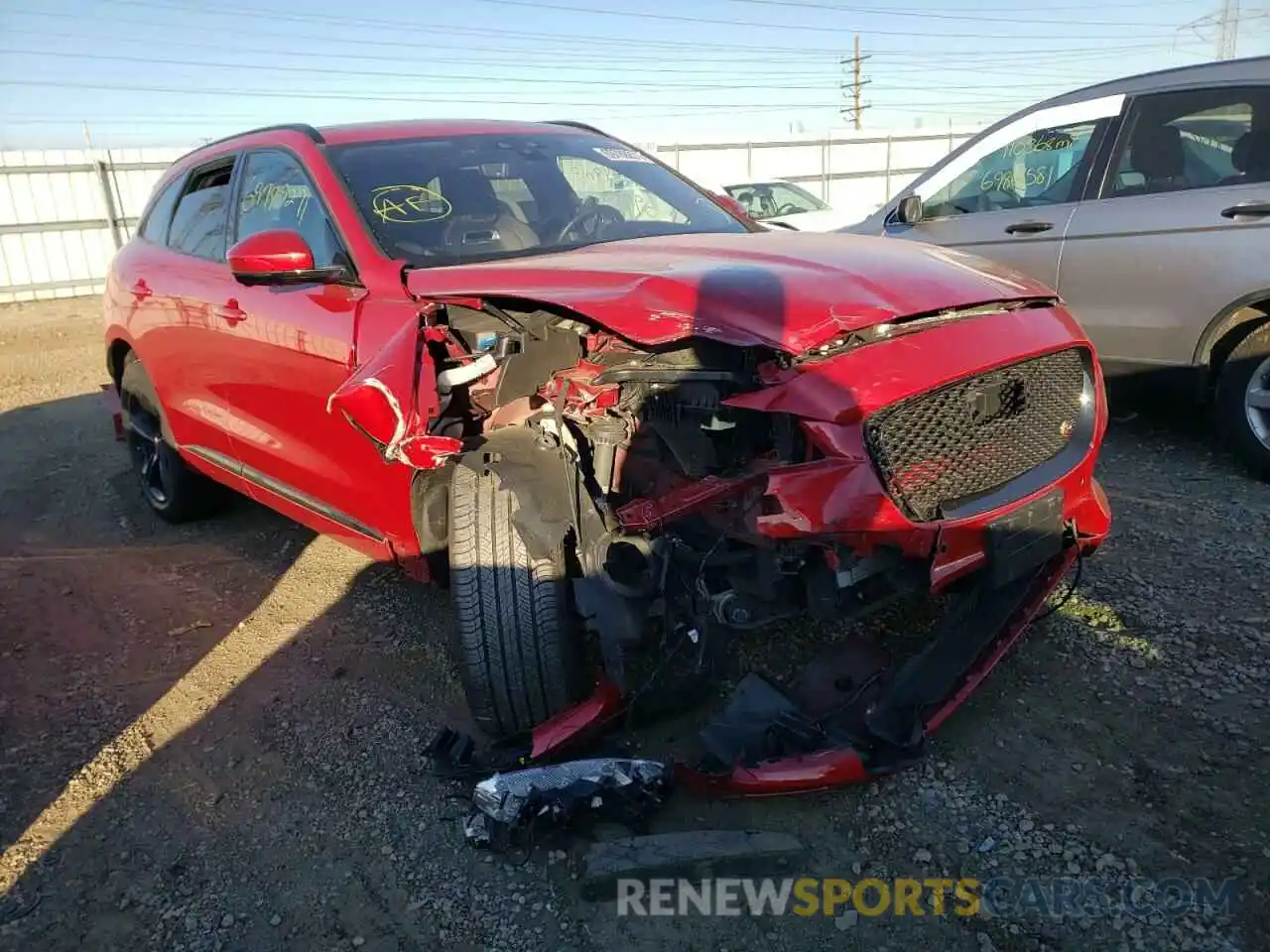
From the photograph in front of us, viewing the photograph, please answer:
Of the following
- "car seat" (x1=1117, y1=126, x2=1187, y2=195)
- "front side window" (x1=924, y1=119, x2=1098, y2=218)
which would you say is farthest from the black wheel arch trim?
"front side window" (x1=924, y1=119, x2=1098, y2=218)

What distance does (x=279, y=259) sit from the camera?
124 inches

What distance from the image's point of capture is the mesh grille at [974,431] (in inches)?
90.5

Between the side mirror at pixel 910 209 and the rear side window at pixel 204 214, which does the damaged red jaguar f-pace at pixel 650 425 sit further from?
the side mirror at pixel 910 209

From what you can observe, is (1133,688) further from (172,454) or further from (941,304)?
(172,454)

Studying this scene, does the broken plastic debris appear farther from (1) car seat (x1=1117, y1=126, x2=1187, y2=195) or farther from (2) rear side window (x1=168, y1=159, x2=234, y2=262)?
(1) car seat (x1=1117, y1=126, x2=1187, y2=195)

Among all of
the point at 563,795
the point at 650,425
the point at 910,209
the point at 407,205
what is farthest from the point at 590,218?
the point at 910,209

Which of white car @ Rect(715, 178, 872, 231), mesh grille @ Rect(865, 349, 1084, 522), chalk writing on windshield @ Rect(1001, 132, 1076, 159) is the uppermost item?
chalk writing on windshield @ Rect(1001, 132, 1076, 159)

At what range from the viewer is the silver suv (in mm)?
4316

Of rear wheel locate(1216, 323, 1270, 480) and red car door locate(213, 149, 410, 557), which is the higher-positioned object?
red car door locate(213, 149, 410, 557)

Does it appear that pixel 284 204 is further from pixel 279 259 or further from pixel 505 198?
pixel 505 198

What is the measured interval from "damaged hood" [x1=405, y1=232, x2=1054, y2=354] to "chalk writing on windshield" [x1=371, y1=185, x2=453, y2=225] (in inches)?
16.4

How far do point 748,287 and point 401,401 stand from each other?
101cm

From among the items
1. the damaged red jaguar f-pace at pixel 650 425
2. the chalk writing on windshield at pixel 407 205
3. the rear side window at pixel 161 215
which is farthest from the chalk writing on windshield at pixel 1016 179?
the rear side window at pixel 161 215

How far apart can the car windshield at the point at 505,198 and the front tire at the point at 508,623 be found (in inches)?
39.6
